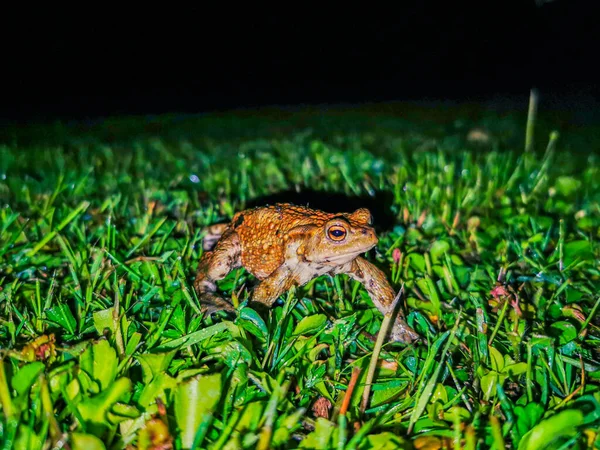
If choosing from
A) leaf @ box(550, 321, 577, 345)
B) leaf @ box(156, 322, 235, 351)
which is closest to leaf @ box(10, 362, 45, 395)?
leaf @ box(156, 322, 235, 351)

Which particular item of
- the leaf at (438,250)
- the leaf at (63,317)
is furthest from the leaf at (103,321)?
the leaf at (438,250)

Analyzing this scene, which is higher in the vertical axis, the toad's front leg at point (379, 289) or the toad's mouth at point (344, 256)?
the toad's mouth at point (344, 256)

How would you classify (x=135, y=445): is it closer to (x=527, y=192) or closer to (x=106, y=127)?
(x=527, y=192)

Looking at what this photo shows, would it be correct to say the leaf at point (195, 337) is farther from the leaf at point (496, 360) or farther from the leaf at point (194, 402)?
the leaf at point (496, 360)

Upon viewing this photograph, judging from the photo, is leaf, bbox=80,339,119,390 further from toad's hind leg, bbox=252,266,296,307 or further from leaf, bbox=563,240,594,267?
leaf, bbox=563,240,594,267

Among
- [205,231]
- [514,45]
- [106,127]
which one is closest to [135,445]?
[205,231]

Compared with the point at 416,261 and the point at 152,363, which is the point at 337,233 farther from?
the point at 152,363
